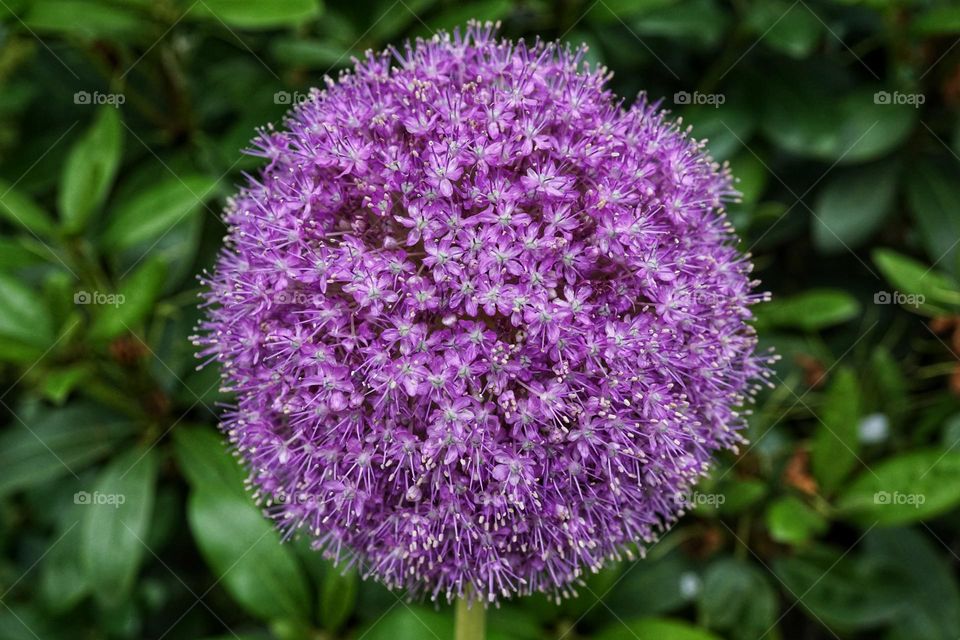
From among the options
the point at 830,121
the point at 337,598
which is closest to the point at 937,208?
the point at 830,121

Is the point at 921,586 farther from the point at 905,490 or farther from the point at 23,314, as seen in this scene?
the point at 23,314

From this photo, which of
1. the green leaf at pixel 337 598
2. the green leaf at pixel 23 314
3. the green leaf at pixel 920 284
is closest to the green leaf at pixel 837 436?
the green leaf at pixel 920 284

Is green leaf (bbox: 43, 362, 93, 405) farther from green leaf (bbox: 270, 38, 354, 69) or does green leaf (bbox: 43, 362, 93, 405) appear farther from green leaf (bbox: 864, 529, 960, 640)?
green leaf (bbox: 864, 529, 960, 640)

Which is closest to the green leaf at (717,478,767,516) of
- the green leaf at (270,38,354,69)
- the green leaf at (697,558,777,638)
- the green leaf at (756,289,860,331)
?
the green leaf at (697,558,777,638)

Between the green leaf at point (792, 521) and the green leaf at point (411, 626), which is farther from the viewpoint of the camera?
the green leaf at point (792, 521)

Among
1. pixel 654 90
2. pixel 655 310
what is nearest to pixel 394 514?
pixel 655 310

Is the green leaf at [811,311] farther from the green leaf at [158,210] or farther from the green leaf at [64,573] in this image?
the green leaf at [64,573]

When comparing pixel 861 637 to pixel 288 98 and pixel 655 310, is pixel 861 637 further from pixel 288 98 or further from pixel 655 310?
pixel 288 98
